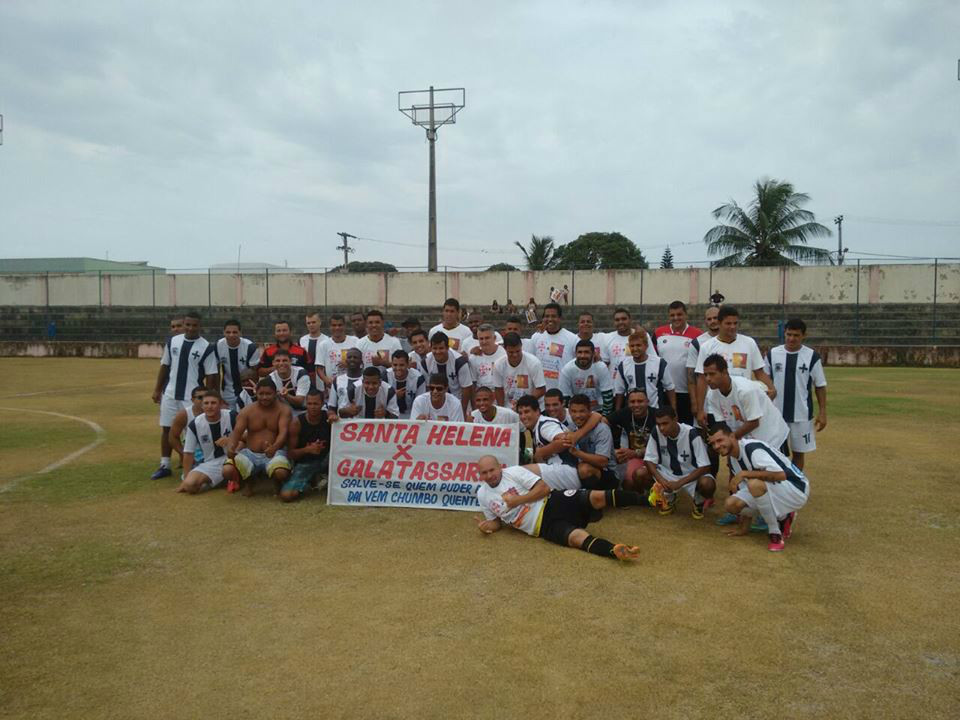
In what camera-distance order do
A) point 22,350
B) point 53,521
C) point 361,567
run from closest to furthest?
point 361,567, point 53,521, point 22,350

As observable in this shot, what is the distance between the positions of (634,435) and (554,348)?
5.21 ft

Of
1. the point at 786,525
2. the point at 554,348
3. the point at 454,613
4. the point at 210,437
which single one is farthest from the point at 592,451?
the point at 210,437

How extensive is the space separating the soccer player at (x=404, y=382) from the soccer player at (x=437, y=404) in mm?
712

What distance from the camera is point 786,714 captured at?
10.7ft

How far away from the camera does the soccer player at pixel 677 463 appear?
659 cm

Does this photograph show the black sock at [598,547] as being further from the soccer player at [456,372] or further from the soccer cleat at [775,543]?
the soccer player at [456,372]

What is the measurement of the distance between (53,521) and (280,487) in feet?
6.71

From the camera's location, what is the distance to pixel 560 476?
6.70 m

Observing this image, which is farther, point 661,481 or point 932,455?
point 932,455

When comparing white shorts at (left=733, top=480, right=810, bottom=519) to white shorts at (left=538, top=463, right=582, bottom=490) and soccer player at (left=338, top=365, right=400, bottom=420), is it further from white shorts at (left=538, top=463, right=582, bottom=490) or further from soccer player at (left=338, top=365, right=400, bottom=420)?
soccer player at (left=338, top=365, right=400, bottom=420)

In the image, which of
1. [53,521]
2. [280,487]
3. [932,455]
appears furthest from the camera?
[932,455]

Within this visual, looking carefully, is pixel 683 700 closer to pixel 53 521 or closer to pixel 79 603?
pixel 79 603

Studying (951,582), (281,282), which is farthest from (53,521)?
(281,282)

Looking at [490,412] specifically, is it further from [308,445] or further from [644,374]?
[308,445]
